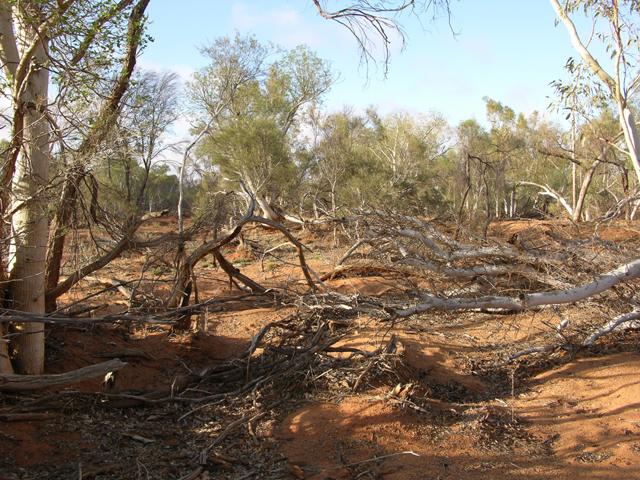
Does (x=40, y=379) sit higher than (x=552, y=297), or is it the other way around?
(x=552, y=297)

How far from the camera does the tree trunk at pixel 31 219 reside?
5.28 m

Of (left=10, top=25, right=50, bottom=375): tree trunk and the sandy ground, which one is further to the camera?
(left=10, top=25, right=50, bottom=375): tree trunk

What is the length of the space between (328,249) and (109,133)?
35.0 ft

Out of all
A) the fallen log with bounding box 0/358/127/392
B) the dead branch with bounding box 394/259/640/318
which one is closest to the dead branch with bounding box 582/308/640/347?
the dead branch with bounding box 394/259/640/318

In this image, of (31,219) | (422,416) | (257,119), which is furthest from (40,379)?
(257,119)

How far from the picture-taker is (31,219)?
5438 millimetres

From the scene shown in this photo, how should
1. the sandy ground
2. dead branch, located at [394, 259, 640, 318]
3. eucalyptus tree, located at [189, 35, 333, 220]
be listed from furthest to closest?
1. eucalyptus tree, located at [189, 35, 333, 220]
2. dead branch, located at [394, 259, 640, 318]
3. the sandy ground

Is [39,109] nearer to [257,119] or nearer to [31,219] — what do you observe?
[31,219]

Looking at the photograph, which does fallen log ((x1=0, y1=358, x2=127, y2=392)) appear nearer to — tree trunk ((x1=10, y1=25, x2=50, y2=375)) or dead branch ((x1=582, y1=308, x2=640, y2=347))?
tree trunk ((x1=10, y1=25, x2=50, y2=375))

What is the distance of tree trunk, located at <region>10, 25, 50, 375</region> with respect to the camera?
5.28 meters

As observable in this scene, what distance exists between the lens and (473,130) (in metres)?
35.8

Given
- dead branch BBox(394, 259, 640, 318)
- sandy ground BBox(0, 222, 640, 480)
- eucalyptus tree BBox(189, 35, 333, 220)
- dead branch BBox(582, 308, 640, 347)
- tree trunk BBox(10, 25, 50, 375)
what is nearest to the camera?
sandy ground BBox(0, 222, 640, 480)

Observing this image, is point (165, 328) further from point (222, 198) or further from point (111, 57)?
point (111, 57)

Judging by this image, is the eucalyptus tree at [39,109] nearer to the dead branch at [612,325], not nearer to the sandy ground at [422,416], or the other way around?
the sandy ground at [422,416]
